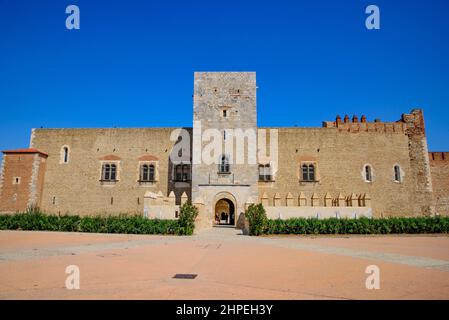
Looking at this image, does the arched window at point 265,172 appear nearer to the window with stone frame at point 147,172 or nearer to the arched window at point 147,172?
the window with stone frame at point 147,172

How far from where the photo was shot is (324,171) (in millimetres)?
26891

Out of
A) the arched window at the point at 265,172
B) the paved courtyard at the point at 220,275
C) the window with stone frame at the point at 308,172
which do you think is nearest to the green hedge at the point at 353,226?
the paved courtyard at the point at 220,275

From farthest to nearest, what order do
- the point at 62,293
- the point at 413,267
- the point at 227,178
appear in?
the point at 227,178 < the point at 413,267 < the point at 62,293

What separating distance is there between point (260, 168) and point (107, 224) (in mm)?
14110

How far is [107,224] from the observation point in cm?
1633

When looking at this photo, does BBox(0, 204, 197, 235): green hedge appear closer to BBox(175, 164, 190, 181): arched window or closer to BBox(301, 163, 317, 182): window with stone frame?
BBox(175, 164, 190, 181): arched window

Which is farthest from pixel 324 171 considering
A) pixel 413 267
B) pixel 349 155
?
Result: pixel 413 267

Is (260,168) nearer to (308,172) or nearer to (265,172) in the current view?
(265,172)

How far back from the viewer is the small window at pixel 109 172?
27.3m

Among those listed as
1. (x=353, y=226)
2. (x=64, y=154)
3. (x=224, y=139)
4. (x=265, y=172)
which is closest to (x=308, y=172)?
(x=265, y=172)

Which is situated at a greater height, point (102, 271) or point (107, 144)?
point (107, 144)

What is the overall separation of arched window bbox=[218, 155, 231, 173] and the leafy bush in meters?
8.13
